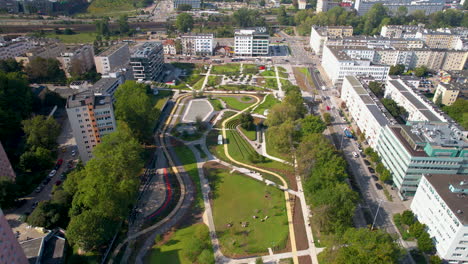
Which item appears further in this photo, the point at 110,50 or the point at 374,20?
the point at 374,20

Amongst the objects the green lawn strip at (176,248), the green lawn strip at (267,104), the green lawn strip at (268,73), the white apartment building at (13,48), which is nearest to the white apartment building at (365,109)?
the green lawn strip at (267,104)

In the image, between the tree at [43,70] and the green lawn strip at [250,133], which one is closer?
the green lawn strip at [250,133]

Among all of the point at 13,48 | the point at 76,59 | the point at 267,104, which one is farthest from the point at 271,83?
the point at 13,48

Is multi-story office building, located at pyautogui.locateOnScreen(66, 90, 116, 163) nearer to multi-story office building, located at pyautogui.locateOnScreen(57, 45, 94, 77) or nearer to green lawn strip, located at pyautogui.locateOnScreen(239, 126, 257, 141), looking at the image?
green lawn strip, located at pyautogui.locateOnScreen(239, 126, 257, 141)

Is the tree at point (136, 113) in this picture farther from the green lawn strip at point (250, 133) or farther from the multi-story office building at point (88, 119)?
the green lawn strip at point (250, 133)

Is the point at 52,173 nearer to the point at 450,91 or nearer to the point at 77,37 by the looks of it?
the point at 450,91

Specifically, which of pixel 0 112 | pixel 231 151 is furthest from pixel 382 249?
pixel 0 112

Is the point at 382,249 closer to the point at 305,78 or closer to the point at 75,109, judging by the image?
the point at 75,109
